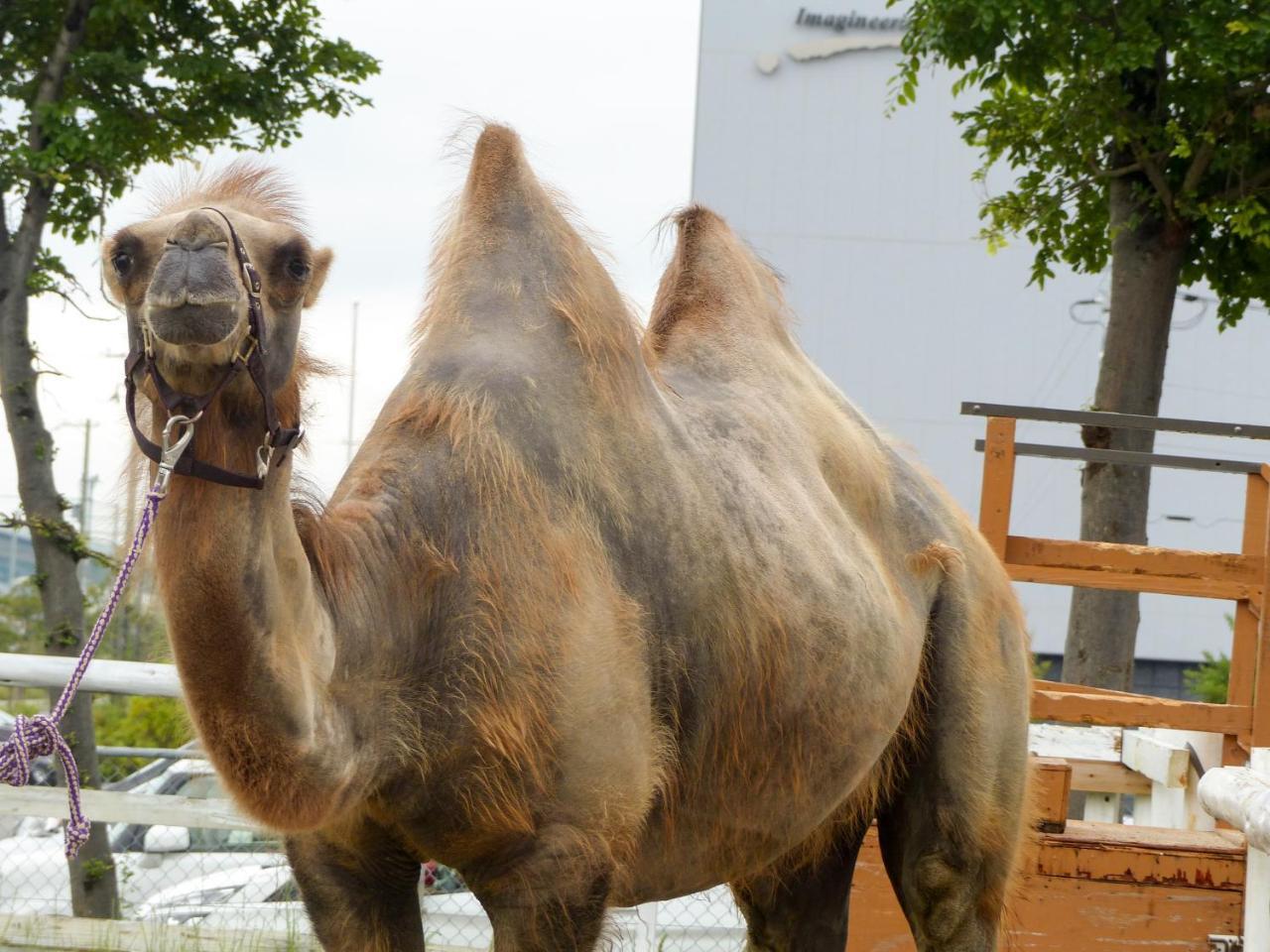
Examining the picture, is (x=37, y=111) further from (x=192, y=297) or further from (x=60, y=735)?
(x=192, y=297)

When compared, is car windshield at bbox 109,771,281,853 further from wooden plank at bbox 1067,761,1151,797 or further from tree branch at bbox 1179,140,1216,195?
tree branch at bbox 1179,140,1216,195

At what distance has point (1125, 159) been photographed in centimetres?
1034

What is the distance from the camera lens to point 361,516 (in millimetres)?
3115

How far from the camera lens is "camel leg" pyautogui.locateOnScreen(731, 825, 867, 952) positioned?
484 cm

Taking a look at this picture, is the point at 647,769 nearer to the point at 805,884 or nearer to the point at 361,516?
the point at 361,516

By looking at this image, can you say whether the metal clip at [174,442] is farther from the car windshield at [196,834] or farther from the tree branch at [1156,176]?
the tree branch at [1156,176]

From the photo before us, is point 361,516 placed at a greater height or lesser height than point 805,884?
greater

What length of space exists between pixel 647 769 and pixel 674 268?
6.66ft

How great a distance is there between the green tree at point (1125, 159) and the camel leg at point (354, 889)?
6.62 metres

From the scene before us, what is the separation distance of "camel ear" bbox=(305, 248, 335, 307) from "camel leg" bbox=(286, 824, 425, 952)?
113cm

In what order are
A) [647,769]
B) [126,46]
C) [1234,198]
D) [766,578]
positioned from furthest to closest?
[1234,198], [126,46], [766,578], [647,769]

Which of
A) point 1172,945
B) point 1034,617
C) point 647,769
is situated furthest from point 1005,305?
point 647,769

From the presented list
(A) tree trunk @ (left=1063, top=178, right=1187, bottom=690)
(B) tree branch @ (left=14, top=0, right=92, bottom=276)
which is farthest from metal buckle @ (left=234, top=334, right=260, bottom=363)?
(A) tree trunk @ (left=1063, top=178, right=1187, bottom=690)

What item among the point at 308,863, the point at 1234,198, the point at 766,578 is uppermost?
the point at 1234,198
